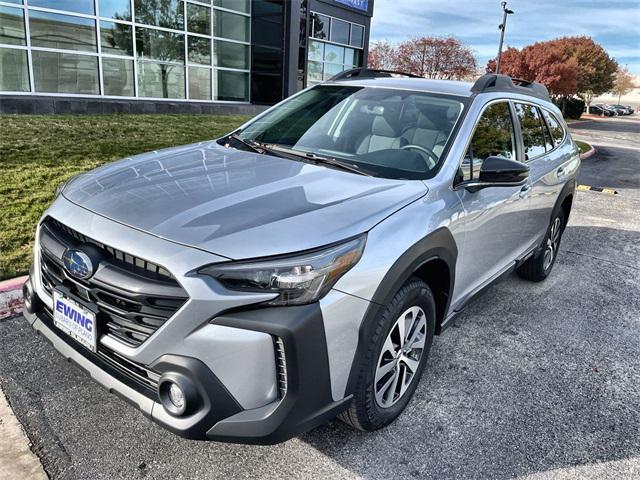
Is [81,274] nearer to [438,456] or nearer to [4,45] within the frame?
[438,456]

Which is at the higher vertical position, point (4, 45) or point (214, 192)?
point (4, 45)

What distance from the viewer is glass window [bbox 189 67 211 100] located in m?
16.0

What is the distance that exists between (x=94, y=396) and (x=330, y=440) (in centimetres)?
128

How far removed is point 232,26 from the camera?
1686 centimetres

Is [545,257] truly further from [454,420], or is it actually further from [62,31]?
[62,31]

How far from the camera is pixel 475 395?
9.98 ft

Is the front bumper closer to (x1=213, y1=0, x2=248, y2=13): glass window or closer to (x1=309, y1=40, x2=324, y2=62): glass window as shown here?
(x1=213, y1=0, x2=248, y2=13): glass window

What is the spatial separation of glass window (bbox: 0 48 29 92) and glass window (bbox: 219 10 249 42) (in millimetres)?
5978

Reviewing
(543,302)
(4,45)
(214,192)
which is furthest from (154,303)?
(4,45)

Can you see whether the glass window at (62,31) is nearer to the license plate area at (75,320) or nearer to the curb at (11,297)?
the curb at (11,297)

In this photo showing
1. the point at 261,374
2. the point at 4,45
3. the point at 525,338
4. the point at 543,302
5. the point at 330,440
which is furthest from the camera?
the point at 4,45

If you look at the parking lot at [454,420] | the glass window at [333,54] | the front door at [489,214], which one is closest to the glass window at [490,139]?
the front door at [489,214]

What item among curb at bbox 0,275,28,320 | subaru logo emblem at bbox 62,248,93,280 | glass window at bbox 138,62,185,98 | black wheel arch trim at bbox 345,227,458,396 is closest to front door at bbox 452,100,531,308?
black wheel arch trim at bbox 345,227,458,396

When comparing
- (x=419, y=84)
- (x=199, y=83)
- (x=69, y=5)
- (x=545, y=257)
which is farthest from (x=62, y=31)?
(x=545, y=257)
